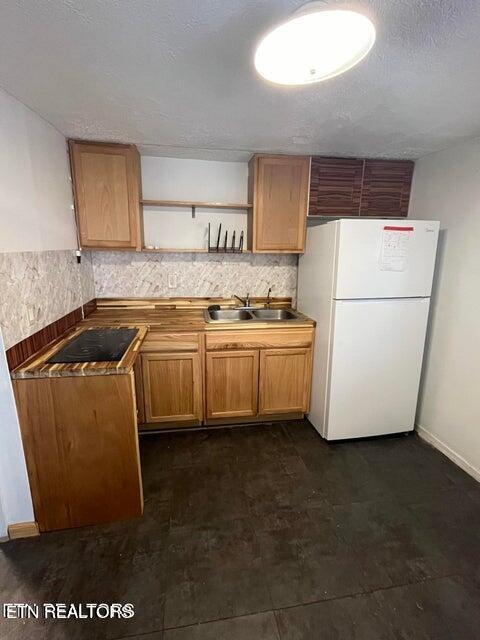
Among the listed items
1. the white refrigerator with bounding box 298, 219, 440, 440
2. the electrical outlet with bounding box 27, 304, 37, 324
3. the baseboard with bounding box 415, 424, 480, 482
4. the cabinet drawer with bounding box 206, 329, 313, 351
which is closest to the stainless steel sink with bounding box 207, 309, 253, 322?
the cabinet drawer with bounding box 206, 329, 313, 351

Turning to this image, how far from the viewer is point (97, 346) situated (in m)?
1.82

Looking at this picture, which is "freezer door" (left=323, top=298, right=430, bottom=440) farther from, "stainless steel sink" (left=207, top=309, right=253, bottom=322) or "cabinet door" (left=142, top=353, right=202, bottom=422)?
"cabinet door" (left=142, top=353, right=202, bottom=422)

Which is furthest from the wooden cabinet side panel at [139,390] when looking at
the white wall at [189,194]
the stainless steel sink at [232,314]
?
the white wall at [189,194]

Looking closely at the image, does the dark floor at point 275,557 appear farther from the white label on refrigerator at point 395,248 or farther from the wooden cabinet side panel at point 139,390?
the white label on refrigerator at point 395,248

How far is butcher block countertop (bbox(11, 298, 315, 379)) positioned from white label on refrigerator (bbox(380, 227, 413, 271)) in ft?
2.27

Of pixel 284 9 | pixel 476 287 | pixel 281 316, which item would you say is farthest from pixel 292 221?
pixel 284 9

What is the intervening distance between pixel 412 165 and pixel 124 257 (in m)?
2.54

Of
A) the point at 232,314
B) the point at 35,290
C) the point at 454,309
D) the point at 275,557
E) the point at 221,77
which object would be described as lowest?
the point at 275,557

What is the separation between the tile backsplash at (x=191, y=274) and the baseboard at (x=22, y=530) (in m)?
1.69

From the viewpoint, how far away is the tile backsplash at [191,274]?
2.70 metres

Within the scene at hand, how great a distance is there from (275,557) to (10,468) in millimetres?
1384

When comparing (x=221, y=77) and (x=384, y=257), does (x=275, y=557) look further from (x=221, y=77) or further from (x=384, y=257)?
(x=221, y=77)

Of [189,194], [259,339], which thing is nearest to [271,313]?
[259,339]

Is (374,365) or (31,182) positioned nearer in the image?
(31,182)
